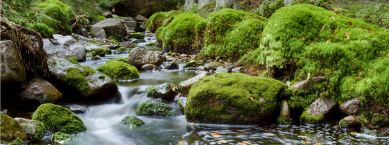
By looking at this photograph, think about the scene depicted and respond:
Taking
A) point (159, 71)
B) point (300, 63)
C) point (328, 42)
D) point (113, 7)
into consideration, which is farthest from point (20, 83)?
point (113, 7)

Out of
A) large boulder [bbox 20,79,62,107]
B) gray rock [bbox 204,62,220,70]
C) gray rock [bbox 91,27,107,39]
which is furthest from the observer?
gray rock [bbox 91,27,107,39]

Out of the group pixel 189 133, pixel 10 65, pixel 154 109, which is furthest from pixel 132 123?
pixel 10 65

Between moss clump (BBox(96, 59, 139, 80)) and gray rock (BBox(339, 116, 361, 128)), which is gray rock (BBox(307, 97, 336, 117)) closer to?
gray rock (BBox(339, 116, 361, 128))

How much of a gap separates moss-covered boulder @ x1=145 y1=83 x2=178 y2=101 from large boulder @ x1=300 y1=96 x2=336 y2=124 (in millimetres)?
3060

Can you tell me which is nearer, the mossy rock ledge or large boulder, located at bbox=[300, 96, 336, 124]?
large boulder, located at bbox=[300, 96, 336, 124]

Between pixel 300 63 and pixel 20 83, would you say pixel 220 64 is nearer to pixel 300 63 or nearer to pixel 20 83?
pixel 300 63

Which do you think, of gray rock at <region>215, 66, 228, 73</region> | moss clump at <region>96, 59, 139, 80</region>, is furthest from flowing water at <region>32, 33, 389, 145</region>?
gray rock at <region>215, 66, 228, 73</region>

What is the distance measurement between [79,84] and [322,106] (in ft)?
17.6

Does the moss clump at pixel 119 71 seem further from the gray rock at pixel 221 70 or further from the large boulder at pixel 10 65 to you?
the large boulder at pixel 10 65

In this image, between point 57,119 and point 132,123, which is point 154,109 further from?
point 57,119

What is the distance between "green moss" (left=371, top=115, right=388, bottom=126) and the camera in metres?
4.37

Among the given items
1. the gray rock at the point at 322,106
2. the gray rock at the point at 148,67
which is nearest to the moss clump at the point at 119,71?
the gray rock at the point at 148,67

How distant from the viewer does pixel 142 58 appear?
1065 centimetres

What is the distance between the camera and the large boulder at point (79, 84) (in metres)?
6.46
